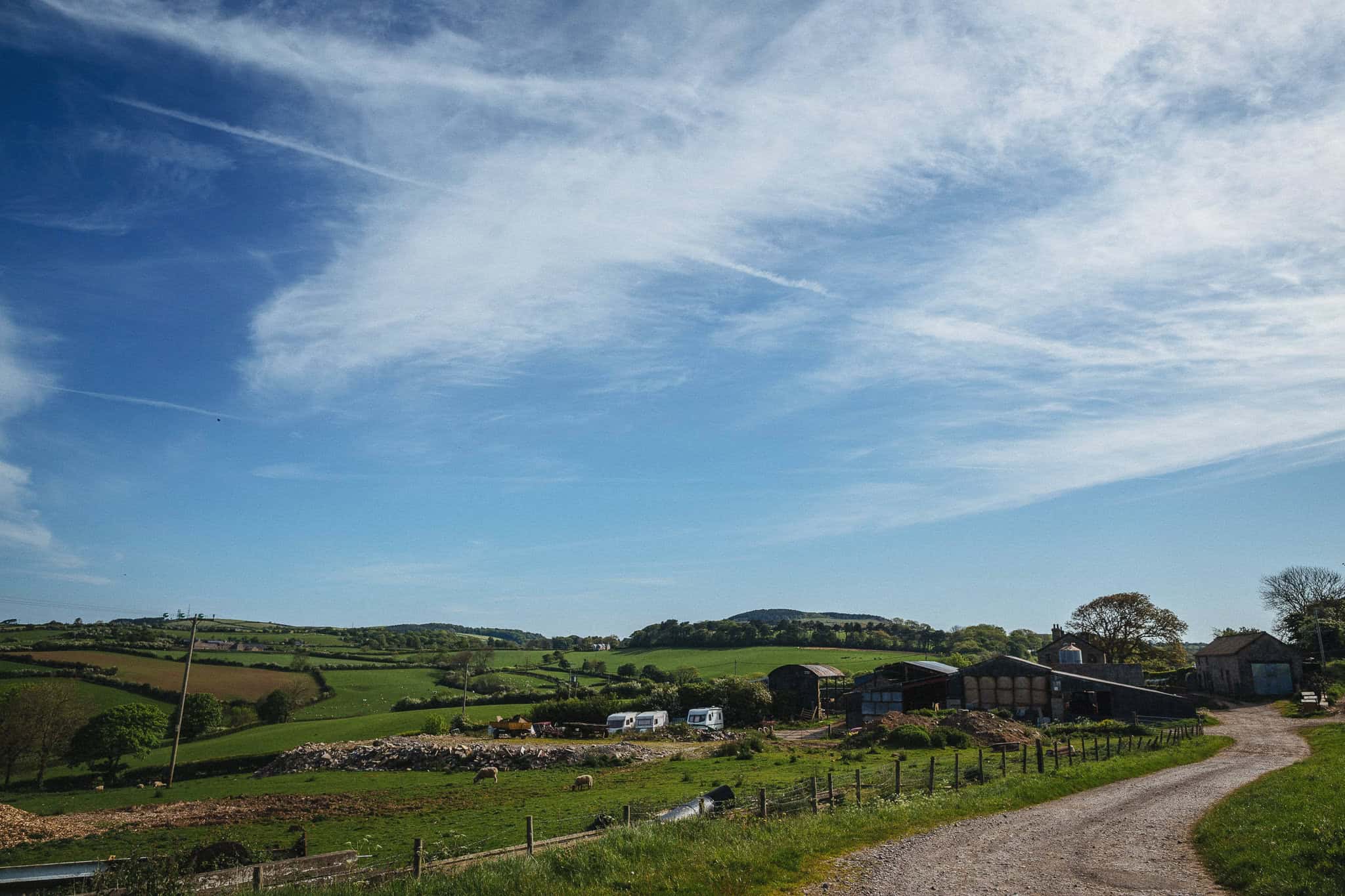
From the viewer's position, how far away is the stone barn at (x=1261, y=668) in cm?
7744

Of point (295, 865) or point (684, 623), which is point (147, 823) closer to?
point (295, 865)

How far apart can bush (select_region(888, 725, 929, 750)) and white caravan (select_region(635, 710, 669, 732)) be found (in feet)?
94.3

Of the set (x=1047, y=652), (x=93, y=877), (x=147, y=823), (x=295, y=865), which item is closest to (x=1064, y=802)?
(x=295, y=865)

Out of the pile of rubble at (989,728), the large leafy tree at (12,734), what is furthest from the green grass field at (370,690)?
the pile of rubble at (989,728)

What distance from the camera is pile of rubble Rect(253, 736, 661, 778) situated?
6166 cm

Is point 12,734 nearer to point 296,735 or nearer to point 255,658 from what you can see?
point 296,735

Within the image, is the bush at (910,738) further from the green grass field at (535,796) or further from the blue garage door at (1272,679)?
the blue garage door at (1272,679)

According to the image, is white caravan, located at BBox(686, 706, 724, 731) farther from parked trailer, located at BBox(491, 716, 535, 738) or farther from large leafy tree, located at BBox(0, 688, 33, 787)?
large leafy tree, located at BBox(0, 688, 33, 787)

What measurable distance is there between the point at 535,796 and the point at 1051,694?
50.5 m

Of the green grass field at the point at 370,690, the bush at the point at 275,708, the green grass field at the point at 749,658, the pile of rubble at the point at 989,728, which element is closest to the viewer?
the pile of rubble at the point at 989,728

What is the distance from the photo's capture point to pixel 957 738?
2112 inches

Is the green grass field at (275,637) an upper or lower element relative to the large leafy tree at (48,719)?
upper

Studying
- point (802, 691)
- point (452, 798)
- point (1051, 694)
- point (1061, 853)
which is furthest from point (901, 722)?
point (1061, 853)

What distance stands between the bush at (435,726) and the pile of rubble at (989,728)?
49.8m
